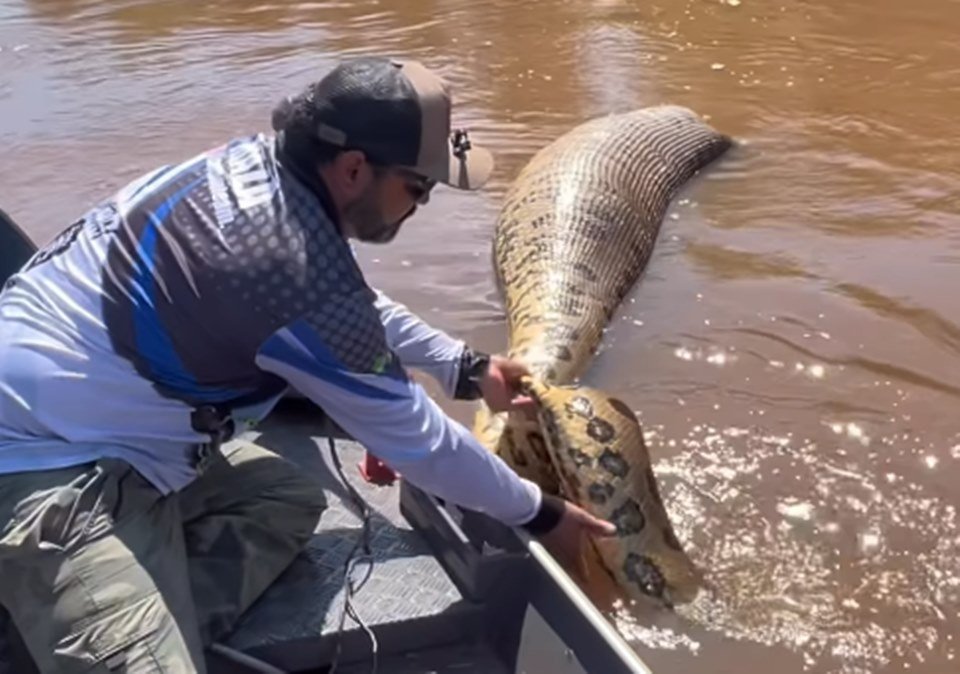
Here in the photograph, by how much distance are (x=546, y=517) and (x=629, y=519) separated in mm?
797

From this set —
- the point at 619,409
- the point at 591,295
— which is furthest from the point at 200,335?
the point at 591,295

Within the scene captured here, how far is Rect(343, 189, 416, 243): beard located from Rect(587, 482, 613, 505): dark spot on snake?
4.66 ft

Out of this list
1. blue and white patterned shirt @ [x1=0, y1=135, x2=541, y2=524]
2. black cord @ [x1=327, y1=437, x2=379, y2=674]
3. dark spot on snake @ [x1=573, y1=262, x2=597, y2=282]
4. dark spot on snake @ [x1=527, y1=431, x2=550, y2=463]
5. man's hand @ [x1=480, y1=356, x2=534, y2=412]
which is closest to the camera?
blue and white patterned shirt @ [x1=0, y1=135, x2=541, y2=524]

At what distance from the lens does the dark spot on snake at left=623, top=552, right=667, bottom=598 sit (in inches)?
156

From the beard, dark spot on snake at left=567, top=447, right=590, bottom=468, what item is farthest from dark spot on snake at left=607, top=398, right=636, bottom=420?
the beard

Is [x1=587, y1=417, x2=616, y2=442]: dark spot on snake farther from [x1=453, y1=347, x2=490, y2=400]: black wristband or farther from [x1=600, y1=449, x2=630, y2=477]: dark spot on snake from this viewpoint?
[x1=453, y1=347, x2=490, y2=400]: black wristband

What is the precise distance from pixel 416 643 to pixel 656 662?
0.85 m

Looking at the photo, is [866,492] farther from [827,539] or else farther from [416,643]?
[416,643]

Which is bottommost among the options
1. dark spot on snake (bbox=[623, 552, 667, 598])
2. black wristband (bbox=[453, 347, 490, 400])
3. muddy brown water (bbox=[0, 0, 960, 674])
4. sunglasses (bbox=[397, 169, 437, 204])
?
muddy brown water (bbox=[0, 0, 960, 674])

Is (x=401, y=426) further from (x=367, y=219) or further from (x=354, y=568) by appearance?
(x=354, y=568)

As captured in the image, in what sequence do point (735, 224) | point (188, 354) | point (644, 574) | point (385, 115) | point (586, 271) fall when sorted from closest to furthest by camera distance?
point (385, 115) → point (188, 354) → point (644, 574) → point (586, 271) → point (735, 224)

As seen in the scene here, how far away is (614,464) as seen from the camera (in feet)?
13.5

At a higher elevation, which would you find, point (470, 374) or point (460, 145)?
point (460, 145)

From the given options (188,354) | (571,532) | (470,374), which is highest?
(188,354)
